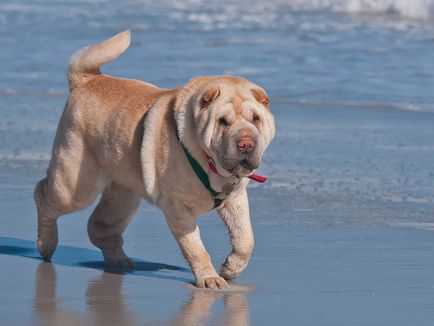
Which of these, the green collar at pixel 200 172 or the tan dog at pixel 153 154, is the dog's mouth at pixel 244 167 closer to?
the tan dog at pixel 153 154

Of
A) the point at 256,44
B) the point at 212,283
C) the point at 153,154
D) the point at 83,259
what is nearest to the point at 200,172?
the point at 153,154

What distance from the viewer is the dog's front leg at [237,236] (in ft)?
18.1

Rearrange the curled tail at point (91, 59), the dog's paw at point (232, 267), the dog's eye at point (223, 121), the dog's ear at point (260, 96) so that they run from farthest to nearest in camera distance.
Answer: the curled tail at point (91, 59)
the dog's paw at point (232, 267)
the dog's ear at point (260, 96)
the dog's eye at point (223, 121)

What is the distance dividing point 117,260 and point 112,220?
25cm

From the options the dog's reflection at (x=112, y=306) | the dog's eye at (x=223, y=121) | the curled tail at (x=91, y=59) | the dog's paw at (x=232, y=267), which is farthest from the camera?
the curled tail at (x=91, y=59)

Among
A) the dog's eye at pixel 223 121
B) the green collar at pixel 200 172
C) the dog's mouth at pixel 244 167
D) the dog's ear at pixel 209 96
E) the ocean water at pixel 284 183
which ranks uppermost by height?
the dog's ear at pixel 209 96

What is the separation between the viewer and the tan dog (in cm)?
515

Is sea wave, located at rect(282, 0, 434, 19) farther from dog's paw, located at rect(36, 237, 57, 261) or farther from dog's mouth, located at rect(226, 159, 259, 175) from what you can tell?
dog's mouth, located at rect(226, 159, 259, 175)

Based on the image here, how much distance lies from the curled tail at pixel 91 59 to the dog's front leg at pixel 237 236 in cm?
108

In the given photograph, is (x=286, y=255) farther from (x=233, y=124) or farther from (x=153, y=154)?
(x=233, y=124)

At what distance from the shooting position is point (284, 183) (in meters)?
7.50


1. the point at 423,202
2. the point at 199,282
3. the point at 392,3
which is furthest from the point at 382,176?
the point at 392,3

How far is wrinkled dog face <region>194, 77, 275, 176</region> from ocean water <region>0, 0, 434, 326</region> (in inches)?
23.7

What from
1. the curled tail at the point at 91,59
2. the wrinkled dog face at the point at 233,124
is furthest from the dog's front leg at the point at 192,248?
the curled tail at the point at 91,59
